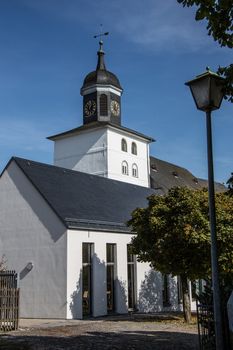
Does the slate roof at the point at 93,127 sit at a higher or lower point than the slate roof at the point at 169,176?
higher

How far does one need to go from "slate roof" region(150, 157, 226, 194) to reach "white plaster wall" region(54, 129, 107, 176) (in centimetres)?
832

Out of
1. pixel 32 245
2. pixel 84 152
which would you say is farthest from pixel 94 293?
pixel 84 152

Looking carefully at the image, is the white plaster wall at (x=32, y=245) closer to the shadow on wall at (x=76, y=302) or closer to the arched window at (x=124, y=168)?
the shadow on wall at (x=76, y=302)

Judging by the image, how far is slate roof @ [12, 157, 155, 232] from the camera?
22000 mm

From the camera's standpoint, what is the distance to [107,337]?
13320 mm

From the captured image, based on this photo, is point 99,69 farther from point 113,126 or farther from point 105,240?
point 105,240

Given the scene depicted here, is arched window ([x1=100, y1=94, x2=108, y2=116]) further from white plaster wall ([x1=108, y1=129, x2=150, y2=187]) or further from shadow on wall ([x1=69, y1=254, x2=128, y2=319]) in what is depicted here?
shadow on wall ([x1=69, y1=254, x2=128, y2=319])

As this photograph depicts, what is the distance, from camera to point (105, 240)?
22.8 meters

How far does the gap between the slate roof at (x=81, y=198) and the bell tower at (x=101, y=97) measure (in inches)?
1123

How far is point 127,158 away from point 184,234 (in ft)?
142

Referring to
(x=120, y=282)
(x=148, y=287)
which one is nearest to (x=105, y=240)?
(x=120, y=282)

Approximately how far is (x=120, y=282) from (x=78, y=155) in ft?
124

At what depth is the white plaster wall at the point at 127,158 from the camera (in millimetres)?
57062

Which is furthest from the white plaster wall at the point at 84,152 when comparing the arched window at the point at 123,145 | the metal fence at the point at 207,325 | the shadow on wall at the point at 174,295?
the metal fence at the point at 207,325
